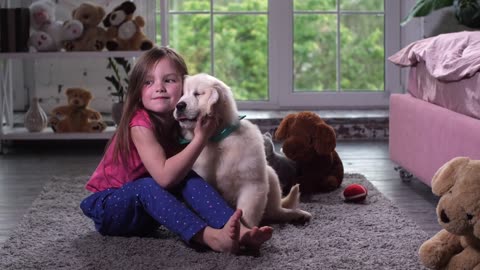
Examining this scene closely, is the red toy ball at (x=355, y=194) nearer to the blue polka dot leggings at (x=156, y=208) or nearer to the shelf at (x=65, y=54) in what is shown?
the blue polka dot leggings at (x=156, y=208)

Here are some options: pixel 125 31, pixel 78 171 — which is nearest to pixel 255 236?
pixel 78 171

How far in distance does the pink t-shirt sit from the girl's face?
1.6 inches

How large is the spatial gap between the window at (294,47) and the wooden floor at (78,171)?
559 mm

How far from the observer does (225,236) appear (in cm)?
192

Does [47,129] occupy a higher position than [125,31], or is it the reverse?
[125,31]

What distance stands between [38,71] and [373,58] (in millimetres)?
1781

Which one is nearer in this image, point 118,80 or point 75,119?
point 75,119

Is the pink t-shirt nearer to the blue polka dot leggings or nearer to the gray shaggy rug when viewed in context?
the blue polka dot leggings

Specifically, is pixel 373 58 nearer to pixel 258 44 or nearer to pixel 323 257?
pixel 258 44

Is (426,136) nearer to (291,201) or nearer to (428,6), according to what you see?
(291,201)

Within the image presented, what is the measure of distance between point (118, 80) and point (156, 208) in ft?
6.89

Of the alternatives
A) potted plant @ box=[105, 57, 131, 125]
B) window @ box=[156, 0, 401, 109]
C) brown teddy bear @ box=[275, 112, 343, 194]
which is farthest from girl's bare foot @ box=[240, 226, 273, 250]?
window @ box=[156, 0, 401, 109]

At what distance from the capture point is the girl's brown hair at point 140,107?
2.13 m

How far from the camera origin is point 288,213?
7.50 feet
